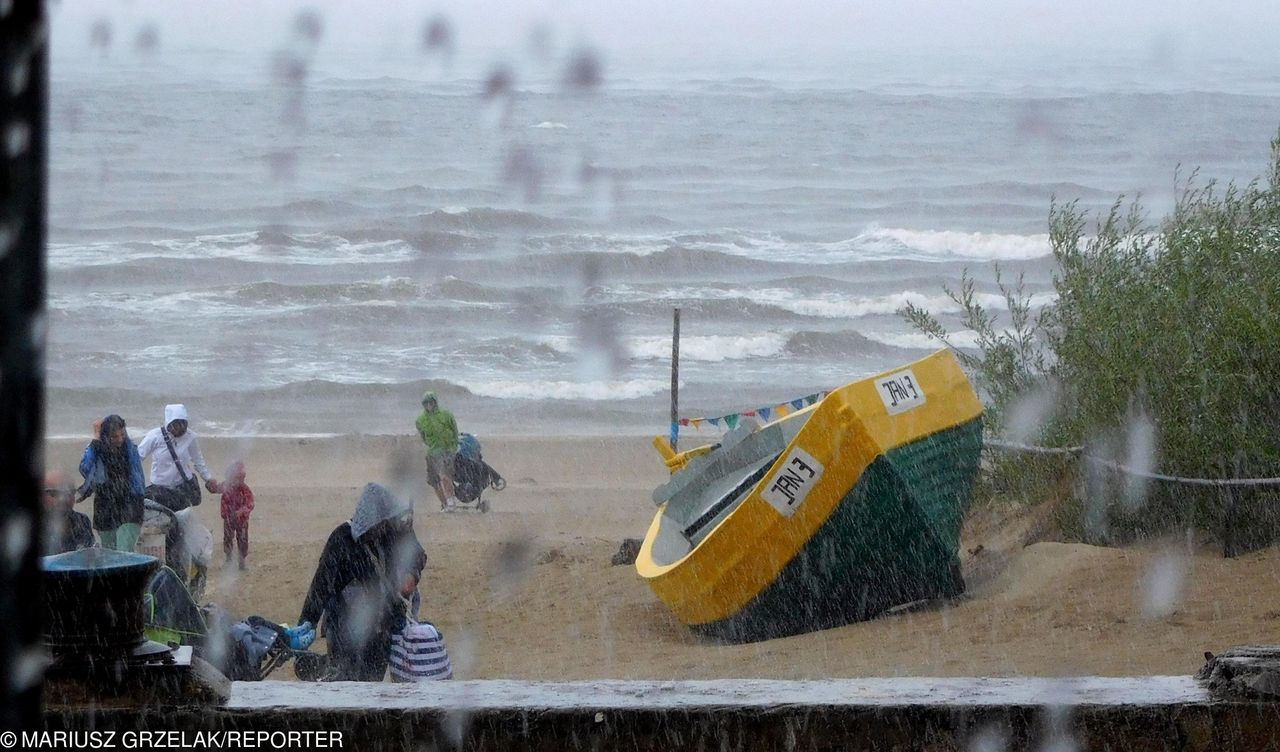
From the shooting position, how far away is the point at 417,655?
5.95m

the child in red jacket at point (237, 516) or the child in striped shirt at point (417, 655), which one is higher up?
the child in striped shirt at point (417, 655)

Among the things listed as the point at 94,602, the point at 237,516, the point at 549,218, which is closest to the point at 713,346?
the point at 549,218

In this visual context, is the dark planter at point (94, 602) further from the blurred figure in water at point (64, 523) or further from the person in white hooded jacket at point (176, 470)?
the person in white hooded jacket at point (176, 470)

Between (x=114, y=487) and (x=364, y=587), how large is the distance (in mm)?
3647

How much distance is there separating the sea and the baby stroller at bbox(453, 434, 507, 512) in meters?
5.60

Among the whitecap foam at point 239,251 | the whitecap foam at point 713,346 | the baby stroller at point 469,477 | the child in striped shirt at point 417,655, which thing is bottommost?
the baby stroller at point 469,477

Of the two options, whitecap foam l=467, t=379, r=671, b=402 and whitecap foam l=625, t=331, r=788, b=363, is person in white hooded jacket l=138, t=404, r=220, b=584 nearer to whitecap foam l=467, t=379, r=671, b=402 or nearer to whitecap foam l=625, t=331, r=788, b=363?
whitecap foam l=467, t=379, r=671, b=402

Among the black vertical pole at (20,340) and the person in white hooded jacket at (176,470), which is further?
the person in white hooded jacket at (176,470)

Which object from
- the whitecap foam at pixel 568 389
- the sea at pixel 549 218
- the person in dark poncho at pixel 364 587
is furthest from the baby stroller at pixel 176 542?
the whitecap foam at pixel 568 389

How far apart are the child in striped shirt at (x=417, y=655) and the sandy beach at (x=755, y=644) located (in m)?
2.02

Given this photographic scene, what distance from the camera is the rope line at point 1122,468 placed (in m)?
7.88

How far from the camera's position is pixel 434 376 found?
24.9 m

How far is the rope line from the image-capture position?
7.88 metres

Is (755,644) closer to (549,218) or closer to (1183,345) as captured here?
(1183,345)
